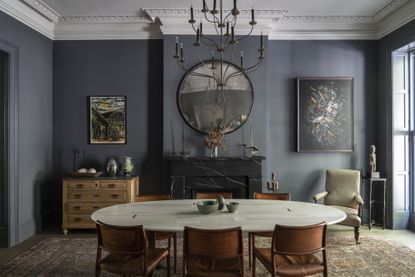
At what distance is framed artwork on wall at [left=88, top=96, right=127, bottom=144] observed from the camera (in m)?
5.05

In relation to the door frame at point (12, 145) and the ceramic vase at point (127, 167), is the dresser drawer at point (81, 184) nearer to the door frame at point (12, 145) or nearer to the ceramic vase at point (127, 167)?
the ceramic vase at point (127, 167)

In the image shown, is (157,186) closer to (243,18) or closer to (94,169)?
(94,169)

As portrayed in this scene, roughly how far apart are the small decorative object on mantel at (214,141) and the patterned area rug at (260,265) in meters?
1.41

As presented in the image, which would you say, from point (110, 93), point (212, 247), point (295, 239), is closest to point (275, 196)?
point (295, 239)

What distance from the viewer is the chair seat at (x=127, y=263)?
2314mm

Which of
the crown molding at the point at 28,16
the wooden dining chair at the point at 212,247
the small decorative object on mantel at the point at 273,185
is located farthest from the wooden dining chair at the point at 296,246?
the crown molding at the point at 28,16

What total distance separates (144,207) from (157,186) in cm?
207

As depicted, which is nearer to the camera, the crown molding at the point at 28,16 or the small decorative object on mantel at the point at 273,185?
the crown molding at the point at 28,16

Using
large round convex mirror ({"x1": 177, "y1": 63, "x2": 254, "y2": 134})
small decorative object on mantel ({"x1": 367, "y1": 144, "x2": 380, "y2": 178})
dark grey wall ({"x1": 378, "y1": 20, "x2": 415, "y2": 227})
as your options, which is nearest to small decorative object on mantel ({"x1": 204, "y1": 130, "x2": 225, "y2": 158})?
large round convex mirror ({"x1": 177, "y1": 63, "x2": 254, "y2": 134})

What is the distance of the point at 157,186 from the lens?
16.7 feet

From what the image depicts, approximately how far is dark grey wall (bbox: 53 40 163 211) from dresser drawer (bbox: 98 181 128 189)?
0.54 m

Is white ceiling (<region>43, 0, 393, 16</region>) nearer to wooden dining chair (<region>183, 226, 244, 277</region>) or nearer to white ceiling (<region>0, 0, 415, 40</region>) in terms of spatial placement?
white ceiling (<region>0, 0, 415, 40</region>)

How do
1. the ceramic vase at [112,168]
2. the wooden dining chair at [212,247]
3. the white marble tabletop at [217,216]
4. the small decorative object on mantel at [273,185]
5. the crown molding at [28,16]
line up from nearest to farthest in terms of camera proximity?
the wooden dining chair at [212,247]
the white marble tabletop at [217,216]
the crown molding at [28,16]
the small decorative object on mantel at [273,185]
the ceramic vase at [112,168]

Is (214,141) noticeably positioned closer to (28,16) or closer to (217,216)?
(217,216)
